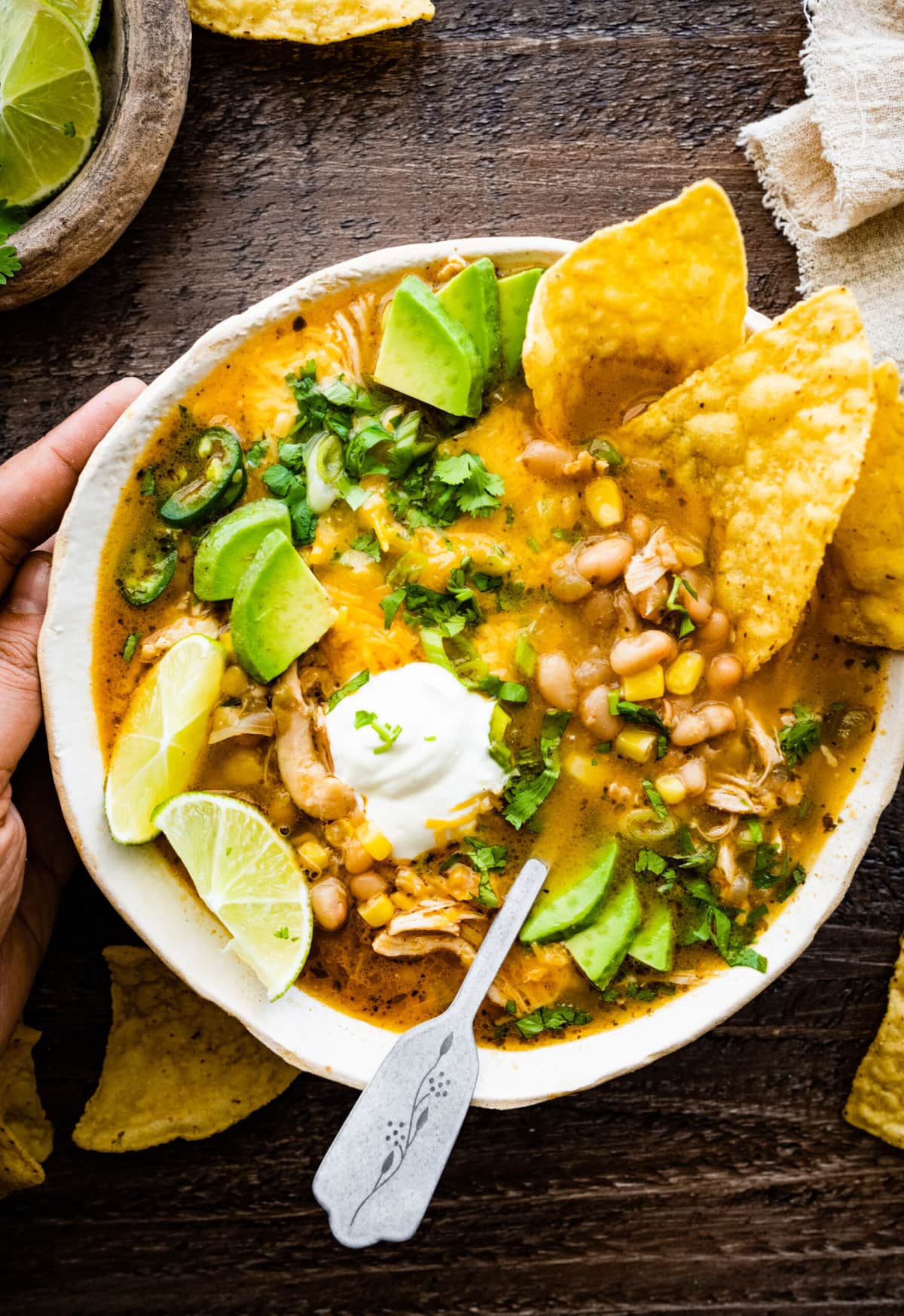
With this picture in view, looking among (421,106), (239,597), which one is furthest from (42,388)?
(421,106)

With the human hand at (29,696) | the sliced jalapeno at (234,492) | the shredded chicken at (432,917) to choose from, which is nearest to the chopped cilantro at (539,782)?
the shredded chicken at (432,917)

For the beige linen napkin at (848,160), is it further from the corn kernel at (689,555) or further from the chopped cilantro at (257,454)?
the chopped cilantro at (257,454)

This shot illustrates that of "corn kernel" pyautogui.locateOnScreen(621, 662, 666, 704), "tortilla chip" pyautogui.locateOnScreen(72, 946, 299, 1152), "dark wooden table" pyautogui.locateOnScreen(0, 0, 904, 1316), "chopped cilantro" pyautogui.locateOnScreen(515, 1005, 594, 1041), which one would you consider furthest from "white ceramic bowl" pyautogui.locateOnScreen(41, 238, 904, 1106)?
"corn kernel" pyautogui.locateOnScreen(621, 662, 666, 704)

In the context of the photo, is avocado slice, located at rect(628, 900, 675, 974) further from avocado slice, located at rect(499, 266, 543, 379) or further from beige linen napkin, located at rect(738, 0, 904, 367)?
beige linen napkin, located at rect(738, 0, 904, 367)

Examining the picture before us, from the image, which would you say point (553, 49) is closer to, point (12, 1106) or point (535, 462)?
point (535, 462)

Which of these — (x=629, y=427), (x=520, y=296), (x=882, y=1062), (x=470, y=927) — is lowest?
(x=882, y=1062)

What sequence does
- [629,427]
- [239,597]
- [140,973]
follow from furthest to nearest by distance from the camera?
[140,973]
[629,427]
[239,597]

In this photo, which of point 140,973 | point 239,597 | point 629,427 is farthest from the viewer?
point 140,973
